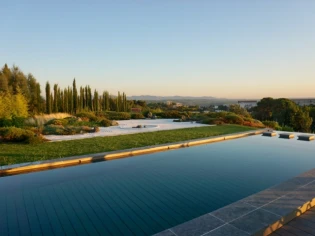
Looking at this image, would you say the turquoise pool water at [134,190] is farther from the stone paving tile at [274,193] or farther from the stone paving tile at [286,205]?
the stone paving tile at [286,205]

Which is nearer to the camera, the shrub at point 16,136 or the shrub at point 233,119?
the shrub at point 16,136

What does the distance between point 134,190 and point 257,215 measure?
2086mm

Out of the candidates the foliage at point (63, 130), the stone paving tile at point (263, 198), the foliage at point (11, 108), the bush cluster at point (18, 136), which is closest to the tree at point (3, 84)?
the foliage at point (11, 108)

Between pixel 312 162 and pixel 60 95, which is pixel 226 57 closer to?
pixel 312 162

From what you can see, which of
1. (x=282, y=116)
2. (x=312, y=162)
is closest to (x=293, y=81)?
(x=282, y=116)

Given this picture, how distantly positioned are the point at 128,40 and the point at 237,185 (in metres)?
12.0

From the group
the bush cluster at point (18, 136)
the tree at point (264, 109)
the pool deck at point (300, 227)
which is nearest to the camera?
the pool deck at point (300, 227)

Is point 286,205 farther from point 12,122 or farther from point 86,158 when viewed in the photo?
point 12,122

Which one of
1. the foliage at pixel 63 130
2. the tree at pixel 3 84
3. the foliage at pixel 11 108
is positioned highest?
the tree at pixel 3 84

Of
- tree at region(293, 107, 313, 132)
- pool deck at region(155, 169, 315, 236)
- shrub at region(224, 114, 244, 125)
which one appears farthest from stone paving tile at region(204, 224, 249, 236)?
tree at region(293, 107, 313, 132)

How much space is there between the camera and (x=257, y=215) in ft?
8.59

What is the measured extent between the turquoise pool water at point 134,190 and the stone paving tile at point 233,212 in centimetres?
49

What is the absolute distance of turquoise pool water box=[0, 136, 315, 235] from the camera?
2854mm

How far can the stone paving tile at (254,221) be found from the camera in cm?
234
